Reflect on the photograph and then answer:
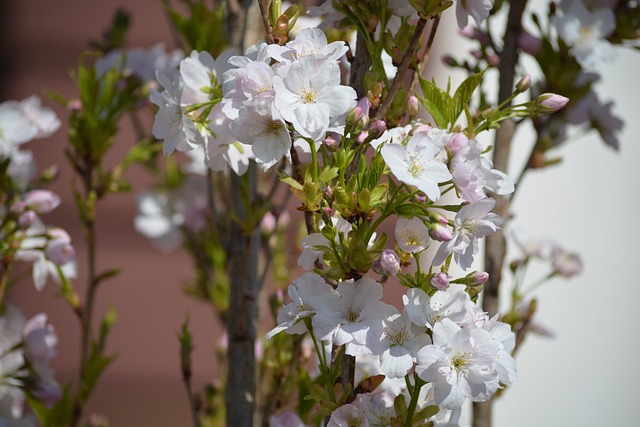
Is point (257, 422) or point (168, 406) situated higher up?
point (257, 422)

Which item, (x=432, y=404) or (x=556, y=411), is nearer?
(x=432, y=404)

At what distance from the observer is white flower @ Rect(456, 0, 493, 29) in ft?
2.27

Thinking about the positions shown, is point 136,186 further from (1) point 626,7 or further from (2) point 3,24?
(1) point 626,7

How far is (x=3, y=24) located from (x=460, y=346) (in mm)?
1969

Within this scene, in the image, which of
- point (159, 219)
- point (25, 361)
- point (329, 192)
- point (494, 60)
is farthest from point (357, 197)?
point (159, 219)

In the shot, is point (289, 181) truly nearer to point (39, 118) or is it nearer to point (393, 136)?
point (393, 136)

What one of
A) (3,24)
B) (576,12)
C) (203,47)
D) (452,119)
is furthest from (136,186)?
(452,119)

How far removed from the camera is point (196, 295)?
4.60 ft

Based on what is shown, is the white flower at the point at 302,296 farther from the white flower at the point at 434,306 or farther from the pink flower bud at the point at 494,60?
the pink flower bud at the point at 494,60

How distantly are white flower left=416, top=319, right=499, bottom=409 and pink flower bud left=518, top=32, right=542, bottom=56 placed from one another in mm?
516

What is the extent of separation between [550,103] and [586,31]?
1.10ft

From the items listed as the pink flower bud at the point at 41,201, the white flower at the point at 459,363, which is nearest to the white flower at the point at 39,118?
the pink flower bud at the point at 41,201

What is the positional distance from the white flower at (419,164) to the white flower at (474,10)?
0.14 meters

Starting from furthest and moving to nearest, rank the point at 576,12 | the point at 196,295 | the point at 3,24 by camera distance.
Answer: the point at 3,24
the point at 196,295
the point at 576,12
